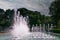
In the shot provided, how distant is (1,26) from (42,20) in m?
6.28

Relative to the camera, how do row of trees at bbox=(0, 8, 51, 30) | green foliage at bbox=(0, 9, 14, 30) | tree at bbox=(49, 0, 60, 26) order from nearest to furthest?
1. tree at bbox=(49, 0, 60, 26)
2. green foliage at bbox=(0, 9, 14, 30)
3. row of trees at bbox=(0, 8, 51, 30)

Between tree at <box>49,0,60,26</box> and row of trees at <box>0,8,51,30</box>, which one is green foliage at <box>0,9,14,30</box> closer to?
row of trees at <box>0,8,51,30</box>

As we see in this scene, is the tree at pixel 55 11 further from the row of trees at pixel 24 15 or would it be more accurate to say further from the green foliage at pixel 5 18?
the green foliage at pixel 5 18

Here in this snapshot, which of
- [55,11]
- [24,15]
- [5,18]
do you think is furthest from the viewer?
[24,15]

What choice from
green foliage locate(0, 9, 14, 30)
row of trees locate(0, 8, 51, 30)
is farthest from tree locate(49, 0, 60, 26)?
green foliage locate(0, 9, 14, 30)

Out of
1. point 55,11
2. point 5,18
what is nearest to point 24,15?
point 5,18

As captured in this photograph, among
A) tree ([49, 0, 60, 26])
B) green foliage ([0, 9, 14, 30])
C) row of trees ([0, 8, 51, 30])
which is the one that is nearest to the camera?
tree ([49, 0, 60, 26])

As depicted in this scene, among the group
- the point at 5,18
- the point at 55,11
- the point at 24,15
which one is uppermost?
the point at 55,11

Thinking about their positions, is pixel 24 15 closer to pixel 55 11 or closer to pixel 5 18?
pixel 5 18

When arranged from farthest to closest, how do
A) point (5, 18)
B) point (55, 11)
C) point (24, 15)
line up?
point (24, 15) < point (5, 18) < point (55, 11)

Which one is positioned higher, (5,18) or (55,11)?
(55,11)

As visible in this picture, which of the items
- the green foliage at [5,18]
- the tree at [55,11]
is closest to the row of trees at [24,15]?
the green foliage at [5,18]

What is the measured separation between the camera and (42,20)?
3381 centimetres

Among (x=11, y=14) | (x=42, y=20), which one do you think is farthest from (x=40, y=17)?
(x=11, y=14)
